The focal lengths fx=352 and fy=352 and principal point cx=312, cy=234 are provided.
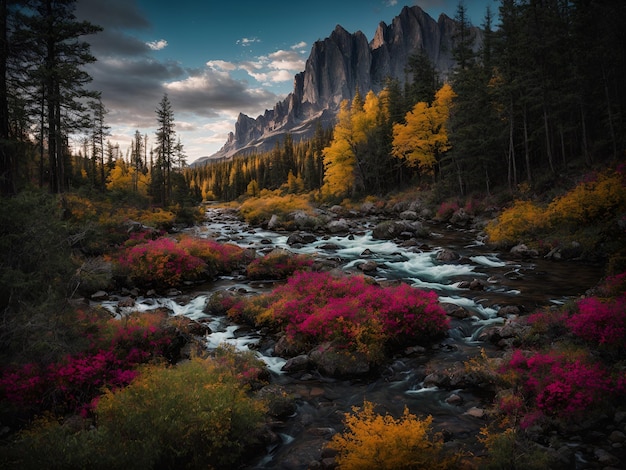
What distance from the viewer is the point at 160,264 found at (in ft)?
55.9

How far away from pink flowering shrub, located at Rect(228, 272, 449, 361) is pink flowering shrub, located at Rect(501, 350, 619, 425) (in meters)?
3.47

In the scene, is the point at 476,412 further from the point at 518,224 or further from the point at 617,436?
the point at 518,224

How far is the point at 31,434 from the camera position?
5672 millimetres

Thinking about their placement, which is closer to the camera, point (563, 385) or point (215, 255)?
point (563, 385)

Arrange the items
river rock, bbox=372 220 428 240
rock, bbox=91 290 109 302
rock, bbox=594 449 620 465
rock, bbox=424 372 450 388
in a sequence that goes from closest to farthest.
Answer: rock, bbox=594 449 620 465 → rock, bbox=424 372 450 388 → rock, bbox=91 290 109 302 → river rock, bbox=372 220 428 240

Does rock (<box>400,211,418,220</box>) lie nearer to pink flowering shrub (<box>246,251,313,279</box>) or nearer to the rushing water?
the rushing water

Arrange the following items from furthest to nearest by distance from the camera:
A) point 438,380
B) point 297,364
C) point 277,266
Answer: point 277,266 → point 297,364 → point 438,380

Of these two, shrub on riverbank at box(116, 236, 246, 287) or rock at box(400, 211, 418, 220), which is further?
rock at box(400, 211, 418, 220)

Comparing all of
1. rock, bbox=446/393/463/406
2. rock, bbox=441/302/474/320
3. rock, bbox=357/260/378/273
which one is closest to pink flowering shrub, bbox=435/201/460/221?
rock, bbox=357/260/378/273

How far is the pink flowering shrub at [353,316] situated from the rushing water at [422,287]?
0.66 m

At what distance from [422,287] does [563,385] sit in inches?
380

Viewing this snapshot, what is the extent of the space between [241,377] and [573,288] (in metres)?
13.9

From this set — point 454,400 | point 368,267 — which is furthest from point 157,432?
point 368,267

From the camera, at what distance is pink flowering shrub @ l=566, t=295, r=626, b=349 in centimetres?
781
